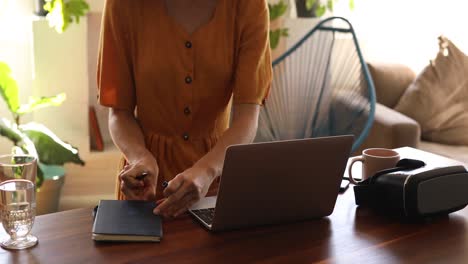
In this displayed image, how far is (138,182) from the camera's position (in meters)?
1.37

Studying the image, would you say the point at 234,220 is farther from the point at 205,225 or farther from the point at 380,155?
the point at 380,155

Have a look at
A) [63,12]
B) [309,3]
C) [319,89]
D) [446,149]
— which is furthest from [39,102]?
[446,149]

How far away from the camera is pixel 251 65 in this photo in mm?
1628

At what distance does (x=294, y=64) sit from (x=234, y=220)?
1.83 meters

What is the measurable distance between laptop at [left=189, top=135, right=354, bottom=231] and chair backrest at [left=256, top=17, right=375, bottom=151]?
1.45 meters

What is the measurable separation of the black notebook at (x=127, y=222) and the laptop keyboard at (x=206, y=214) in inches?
3.6

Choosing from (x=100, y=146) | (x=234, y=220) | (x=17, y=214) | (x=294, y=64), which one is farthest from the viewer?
(x=100, y=146)

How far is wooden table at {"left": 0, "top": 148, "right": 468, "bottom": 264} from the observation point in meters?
1.16

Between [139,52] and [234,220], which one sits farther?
[139,52]

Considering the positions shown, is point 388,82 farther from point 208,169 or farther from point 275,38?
point 208,169

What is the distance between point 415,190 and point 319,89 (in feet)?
5.86

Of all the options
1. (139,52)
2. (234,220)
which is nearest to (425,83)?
(139,52)

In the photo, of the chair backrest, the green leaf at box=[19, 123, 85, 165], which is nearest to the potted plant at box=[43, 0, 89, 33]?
the green leaf at box=[19, 123, 85, 165]

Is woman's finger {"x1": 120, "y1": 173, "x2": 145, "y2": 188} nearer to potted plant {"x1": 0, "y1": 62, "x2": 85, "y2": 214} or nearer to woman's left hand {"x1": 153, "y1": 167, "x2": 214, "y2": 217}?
woman's left hand {"x1": 153, "y1": 167, "x2": 214, "y2": 217}
